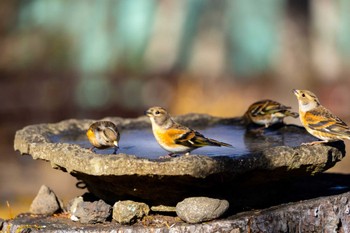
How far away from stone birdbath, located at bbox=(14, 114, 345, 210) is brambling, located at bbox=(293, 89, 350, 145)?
0.12 meters

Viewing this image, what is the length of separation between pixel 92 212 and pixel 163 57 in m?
11.0

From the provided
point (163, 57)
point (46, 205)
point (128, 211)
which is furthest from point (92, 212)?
point (163, 57)

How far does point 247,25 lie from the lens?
1875 cm

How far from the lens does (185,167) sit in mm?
6855

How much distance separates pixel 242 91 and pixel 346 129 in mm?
9240

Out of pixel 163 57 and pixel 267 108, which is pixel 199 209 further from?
pixel 163 57

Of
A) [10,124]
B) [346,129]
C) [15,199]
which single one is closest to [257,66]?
[10,124]

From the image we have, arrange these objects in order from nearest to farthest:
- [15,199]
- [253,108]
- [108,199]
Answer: [108,199]
[253,108]
[15,199]

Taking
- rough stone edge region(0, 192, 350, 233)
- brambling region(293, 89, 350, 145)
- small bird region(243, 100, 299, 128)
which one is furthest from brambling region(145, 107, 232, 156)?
small bird region(243, 100, 299, 128)

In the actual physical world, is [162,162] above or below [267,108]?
below

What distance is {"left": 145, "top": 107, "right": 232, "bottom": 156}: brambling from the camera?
760 cm

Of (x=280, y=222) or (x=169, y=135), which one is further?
(x=169, y=135)

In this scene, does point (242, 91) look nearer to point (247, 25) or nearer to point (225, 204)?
point (247, 25)

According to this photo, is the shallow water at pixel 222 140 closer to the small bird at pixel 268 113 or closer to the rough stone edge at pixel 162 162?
the small bird at pixel 268 113
